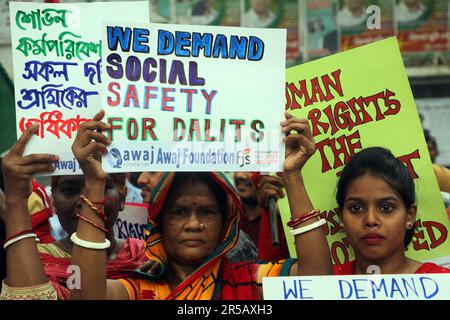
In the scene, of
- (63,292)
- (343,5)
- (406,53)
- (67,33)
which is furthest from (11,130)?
(406,53)

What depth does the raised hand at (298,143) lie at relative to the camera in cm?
286

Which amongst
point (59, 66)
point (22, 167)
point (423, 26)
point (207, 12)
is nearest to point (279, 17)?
point (207, 12)

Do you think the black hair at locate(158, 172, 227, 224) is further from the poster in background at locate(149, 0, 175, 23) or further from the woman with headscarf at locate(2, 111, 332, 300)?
the poster in background at locate(149, 0, 175, 23)

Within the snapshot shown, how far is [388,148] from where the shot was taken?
3.18m

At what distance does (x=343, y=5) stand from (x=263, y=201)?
720 cm

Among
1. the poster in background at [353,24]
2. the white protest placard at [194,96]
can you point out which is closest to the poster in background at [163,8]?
the poster in background at [353,24]

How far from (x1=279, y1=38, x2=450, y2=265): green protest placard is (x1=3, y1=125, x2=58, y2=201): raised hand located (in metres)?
0.96

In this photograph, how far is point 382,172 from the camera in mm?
2896

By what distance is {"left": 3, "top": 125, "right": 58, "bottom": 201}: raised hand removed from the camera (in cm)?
281

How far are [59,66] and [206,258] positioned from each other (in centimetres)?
90

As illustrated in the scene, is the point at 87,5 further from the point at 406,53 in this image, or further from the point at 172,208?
the point at 406,53

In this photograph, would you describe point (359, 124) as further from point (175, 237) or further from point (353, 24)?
point (353, 24)

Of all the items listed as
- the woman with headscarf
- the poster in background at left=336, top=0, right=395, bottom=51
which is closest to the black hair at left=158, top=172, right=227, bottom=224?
the woman with headscarf
